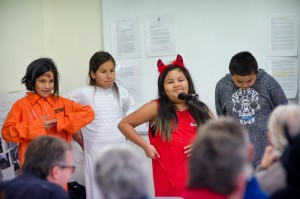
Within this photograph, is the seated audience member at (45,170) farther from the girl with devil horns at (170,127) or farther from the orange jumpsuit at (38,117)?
the orange jumpsuit at (38,117)

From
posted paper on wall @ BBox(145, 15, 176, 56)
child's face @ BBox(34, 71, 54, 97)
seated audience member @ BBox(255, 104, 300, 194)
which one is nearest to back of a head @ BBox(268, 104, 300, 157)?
seated audience member @ BBox(255, 104, 300, 194)

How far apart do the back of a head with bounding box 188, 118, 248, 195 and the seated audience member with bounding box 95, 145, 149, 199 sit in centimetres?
18

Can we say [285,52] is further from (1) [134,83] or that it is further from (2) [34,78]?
(2) [34,78]

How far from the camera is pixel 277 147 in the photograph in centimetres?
169

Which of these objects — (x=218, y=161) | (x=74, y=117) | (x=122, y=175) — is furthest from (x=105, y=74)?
(x=218, y=161)

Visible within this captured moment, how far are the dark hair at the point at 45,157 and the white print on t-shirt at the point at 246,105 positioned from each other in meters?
1.53

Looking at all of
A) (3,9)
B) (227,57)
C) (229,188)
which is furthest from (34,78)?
(229,188)

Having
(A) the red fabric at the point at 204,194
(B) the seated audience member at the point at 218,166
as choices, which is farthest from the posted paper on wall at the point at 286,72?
(A) the red fabric at the point at 204,194

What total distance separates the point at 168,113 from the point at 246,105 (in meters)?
0.69

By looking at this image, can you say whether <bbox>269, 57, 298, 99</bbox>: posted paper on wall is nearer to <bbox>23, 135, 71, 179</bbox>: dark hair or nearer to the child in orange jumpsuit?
the child in orange jumpsuit

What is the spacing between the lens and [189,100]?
2.55 meters

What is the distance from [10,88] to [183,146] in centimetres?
192

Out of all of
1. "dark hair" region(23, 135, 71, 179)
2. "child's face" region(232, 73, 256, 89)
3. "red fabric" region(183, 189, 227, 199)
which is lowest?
"red fabric" region(183, 189, 227, 199)

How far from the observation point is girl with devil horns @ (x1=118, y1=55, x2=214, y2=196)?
2486mm
